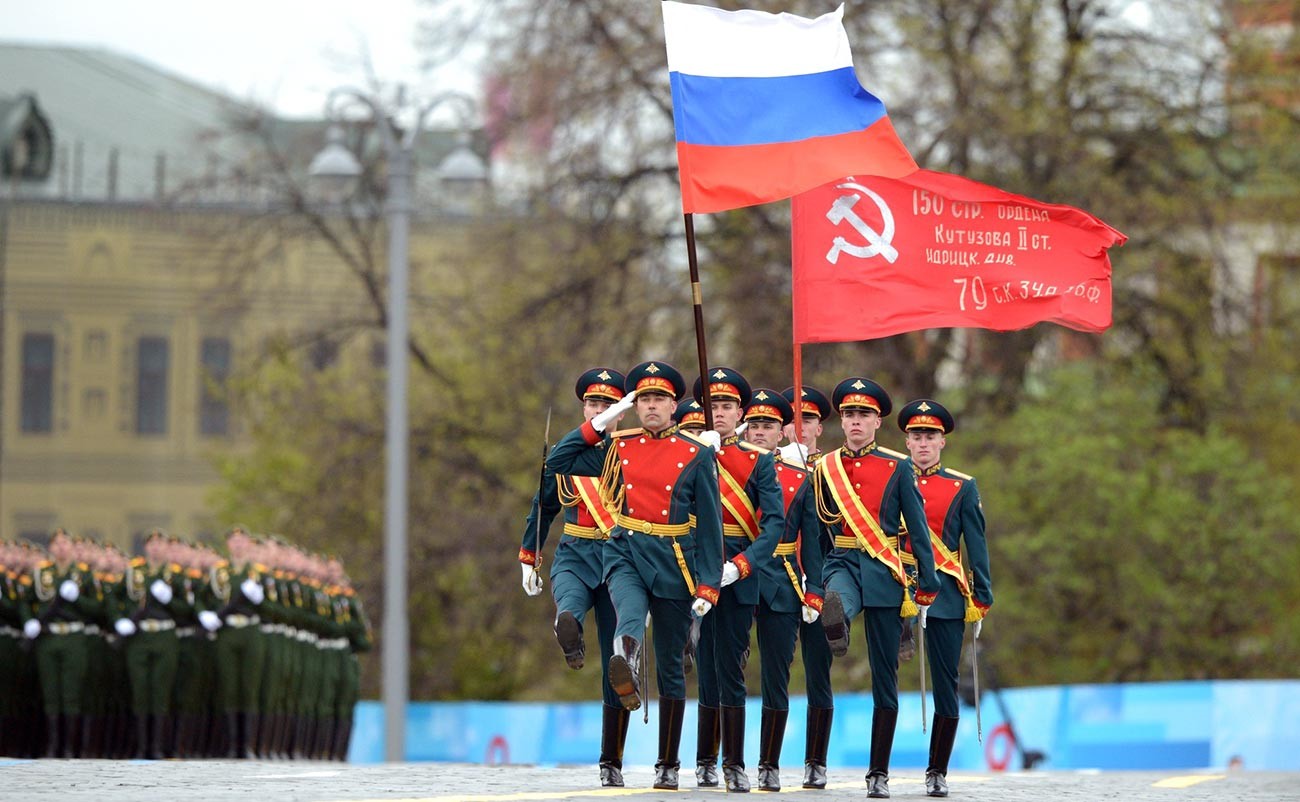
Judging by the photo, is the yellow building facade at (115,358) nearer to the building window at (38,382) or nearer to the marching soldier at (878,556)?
the building window at (38,382)

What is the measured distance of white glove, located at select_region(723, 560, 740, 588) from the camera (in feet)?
40.6

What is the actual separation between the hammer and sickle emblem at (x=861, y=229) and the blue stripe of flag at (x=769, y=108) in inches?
28.8

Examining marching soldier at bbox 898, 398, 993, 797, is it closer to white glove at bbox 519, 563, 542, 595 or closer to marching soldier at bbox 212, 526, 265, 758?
white glove at bbox 519, 563, 542, 595

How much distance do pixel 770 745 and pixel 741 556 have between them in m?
1.10

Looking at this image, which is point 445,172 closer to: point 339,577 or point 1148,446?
point 339,577

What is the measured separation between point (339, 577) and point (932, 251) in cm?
962

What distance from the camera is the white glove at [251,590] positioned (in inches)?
795

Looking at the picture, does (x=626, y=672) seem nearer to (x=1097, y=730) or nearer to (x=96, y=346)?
(x=1097, y=730)

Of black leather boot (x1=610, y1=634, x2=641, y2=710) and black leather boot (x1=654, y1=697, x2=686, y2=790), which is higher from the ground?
black leather boot (x1=610, y1=634, x2=641, y2=710)

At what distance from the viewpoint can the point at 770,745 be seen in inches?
509

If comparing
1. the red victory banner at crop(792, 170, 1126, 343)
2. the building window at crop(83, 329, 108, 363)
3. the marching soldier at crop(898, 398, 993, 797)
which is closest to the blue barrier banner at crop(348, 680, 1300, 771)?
the red victory banner at crop(792, 170, 1126, 343)

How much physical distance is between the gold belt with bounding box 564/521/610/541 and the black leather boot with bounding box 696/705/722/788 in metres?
1.01

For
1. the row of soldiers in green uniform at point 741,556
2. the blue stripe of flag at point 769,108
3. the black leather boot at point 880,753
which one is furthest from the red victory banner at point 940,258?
the black leather boot at point 880,753

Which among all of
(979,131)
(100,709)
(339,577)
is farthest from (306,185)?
(100,709)
